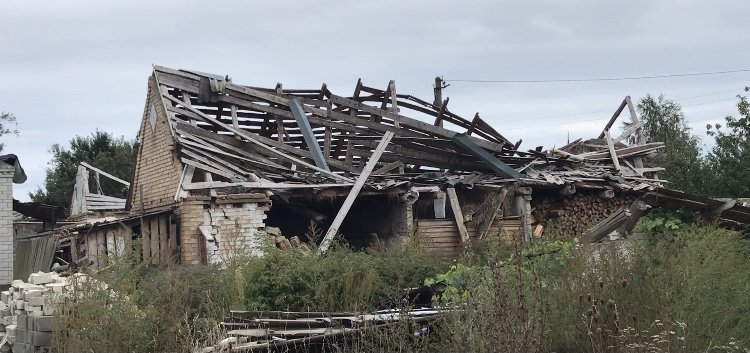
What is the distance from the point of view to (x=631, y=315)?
22.3 feet

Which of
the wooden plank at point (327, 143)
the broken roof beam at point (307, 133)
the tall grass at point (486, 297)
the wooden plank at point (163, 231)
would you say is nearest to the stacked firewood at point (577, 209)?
the wooden plank at point (327, 143)

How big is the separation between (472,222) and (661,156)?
304 inches

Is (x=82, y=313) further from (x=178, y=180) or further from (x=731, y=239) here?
(x=178, y=180)

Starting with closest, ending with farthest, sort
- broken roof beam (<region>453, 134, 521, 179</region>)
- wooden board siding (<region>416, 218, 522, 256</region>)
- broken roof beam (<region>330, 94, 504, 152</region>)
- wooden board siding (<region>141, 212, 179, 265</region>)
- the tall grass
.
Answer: the tall grass
wooden board siding (<region>141, 212, 179, 265</region>)
wooden board siding (<region>416, 218, 522, 256</region>)
broken roof beam (<region>453, 134, 521, 179</region>)
broken roof beam (<region>330, 94, 504, 152</region>)

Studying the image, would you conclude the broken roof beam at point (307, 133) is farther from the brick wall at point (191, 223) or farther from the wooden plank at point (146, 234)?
the wooden plank at point (146, 234)

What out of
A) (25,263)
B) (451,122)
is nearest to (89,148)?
(25,263)

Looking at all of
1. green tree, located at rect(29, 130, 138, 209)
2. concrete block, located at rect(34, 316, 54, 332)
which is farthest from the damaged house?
green tree, located at rect(29, 130, 138, 209)

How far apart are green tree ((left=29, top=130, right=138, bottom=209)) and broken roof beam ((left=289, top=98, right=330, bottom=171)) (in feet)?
66.5

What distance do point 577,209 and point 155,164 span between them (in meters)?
9.40

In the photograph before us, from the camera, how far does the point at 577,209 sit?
67.1 feet

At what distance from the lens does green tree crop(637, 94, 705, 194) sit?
3003cm

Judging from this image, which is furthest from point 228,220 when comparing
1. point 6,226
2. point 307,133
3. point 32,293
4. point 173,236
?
point 32,293

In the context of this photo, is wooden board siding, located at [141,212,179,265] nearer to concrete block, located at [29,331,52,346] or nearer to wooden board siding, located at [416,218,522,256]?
wooden board siding, located at [416,218,522,256]

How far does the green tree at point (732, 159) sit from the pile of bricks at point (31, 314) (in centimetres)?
2064
